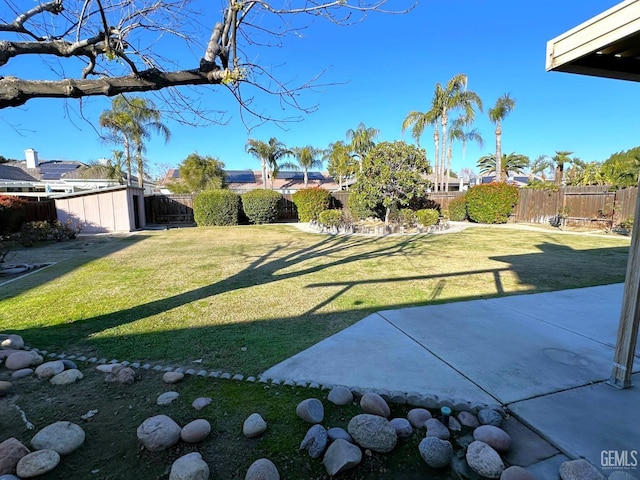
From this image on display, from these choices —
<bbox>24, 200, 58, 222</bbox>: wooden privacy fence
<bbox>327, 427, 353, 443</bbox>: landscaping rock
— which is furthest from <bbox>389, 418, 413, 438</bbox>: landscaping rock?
<bbox>24, 200, 58, 222</bbox>: wooden privacy fence

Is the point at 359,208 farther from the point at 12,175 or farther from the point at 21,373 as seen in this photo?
the point at 12,175

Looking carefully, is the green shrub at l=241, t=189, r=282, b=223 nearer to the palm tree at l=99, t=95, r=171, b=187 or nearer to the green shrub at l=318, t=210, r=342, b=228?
the green shrub at l=318, t=210, r=342, b=228

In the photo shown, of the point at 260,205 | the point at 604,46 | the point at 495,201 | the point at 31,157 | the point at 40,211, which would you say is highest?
the point at 31,157

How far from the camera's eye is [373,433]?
1802 mm

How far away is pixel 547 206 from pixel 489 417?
1796 centimetres

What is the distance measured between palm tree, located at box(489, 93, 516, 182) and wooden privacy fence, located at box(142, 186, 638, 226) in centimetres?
719

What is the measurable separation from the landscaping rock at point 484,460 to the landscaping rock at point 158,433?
1606mm

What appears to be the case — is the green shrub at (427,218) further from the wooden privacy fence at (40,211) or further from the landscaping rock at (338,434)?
the wooden privacy fence at (40,211)

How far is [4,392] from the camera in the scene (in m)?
2.31

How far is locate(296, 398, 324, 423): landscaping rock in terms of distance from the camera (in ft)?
A: 6.54

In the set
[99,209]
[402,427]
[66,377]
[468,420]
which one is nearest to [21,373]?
[66,377]

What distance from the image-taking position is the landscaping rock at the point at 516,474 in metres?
1.51

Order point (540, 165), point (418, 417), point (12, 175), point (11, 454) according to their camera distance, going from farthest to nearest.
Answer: point (540, 165)
point (12, 175)
point (418, 417)
point (11, 454)

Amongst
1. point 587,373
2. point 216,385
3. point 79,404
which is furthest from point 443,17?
point 79,404
